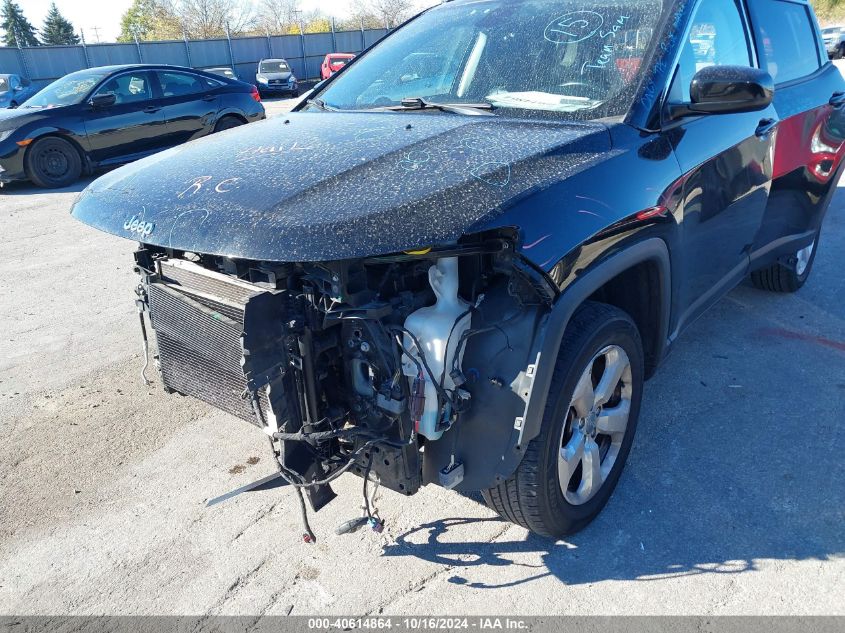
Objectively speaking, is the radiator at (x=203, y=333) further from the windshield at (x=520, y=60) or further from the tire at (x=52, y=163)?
the tire at (x=52, y=163)

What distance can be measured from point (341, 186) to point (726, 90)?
1587mm

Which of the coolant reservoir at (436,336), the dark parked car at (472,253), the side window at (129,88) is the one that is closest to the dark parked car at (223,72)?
the side window at (129,88)

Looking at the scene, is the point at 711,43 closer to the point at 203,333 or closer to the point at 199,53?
the point at 203,333

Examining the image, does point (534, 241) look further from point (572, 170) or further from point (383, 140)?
point (383, 140)

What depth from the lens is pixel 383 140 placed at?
8.07 feet

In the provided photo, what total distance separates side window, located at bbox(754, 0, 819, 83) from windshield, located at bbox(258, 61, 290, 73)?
2319 centimetres

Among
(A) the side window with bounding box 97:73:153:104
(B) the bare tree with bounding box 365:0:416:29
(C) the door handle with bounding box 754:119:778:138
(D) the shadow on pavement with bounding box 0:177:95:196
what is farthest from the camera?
(B) the bare tree with bounding box 365:0:416:29

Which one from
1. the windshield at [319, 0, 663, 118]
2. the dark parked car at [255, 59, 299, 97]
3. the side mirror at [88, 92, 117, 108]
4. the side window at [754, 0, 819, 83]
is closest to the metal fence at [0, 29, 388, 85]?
the dark parked car at [255, 59, 299, 97]

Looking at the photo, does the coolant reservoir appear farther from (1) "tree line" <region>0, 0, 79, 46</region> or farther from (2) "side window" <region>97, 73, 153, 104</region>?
(1) "tree line" <region>0, 0, 79, 46</region>

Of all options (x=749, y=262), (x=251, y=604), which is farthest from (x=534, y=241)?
(x=749, y=262)

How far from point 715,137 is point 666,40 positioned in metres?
0.51

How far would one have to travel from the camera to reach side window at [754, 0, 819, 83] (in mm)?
3699

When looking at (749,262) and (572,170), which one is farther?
(749,262)

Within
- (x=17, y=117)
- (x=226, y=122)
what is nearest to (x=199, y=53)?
(x=226, y=122)
